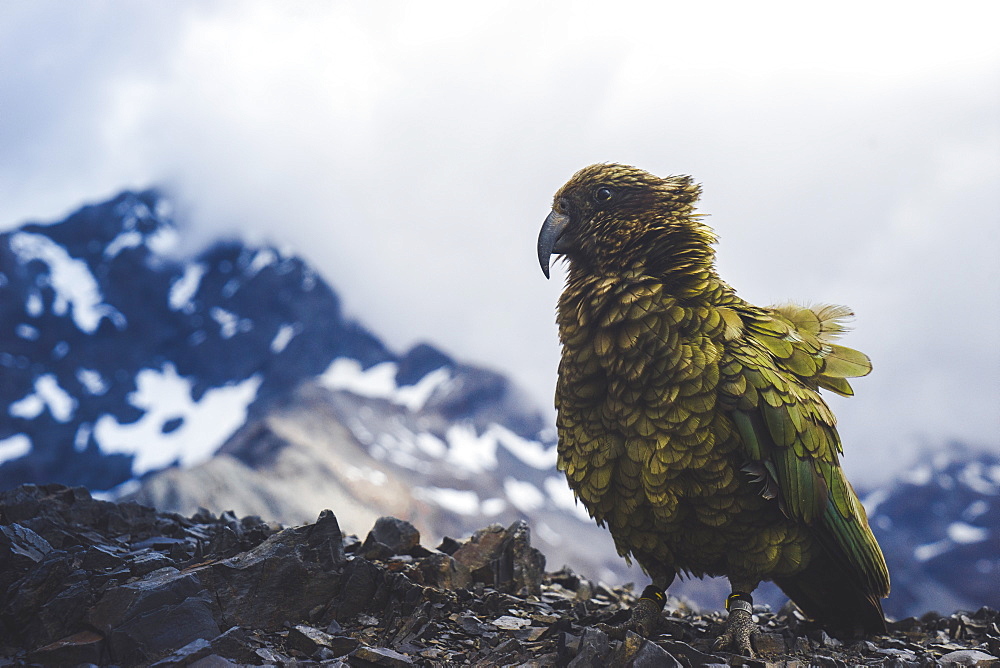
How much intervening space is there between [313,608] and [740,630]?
317 centimetres

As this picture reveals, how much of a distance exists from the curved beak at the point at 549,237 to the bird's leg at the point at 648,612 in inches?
111

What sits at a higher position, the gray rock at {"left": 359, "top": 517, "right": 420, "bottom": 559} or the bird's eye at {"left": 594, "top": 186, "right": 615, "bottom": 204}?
the bird's eye at {"left": 594, "top": 186, "right": 615, "bottom": 204}

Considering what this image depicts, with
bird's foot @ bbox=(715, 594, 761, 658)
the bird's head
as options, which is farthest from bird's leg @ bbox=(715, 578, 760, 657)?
the bird's head

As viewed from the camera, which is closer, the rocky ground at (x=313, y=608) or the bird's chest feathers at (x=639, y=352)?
the rocky ground at (x=313, y=608)

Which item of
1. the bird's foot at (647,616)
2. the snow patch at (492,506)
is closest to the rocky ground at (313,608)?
the bird's foot at (647,616)

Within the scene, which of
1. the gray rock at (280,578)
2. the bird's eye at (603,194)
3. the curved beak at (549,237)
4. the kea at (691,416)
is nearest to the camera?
the gray rock at (280,578)

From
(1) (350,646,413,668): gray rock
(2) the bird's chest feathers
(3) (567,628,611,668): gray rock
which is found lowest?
(1) (350,646,413,668): gray rock

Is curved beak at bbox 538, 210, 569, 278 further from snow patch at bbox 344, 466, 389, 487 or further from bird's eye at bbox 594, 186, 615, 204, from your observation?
snow patch at bbox 344, 466, 389, 487

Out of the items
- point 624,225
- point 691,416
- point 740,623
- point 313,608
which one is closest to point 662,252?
point 624,225

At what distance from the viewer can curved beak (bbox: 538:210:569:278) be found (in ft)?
16.5

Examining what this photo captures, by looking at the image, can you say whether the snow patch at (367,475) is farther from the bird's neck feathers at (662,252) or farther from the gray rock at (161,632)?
the bird's neck feathers at (662,252)

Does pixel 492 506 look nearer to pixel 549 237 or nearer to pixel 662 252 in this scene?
pixel 549 237

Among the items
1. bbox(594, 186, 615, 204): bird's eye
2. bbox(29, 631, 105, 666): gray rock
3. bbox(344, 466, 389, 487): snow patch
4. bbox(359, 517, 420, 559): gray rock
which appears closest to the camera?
bbox(29, 631, 105, 666): gray rock

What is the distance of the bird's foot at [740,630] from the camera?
4199 millimetres
